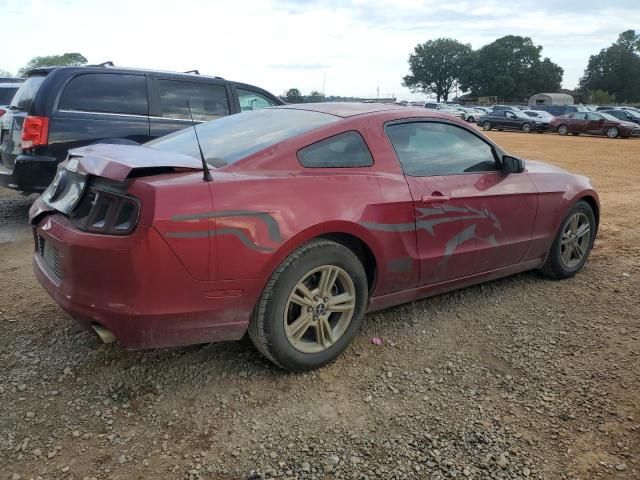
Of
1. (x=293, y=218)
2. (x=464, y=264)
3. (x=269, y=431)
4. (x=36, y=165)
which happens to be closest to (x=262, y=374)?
(x=269, y=431)

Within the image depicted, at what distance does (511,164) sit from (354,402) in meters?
2.18

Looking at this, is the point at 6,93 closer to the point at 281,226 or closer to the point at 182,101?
the point at 182,101

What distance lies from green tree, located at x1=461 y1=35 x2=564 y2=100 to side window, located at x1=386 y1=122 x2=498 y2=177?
10248 centimetres

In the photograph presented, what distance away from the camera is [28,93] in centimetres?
576

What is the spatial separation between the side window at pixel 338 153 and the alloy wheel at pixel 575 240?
7.29 feet

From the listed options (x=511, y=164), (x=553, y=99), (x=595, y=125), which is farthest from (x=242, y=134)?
(x=553, y=99)

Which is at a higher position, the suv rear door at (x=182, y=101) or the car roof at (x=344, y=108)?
the car roof at (x=344, y=108)

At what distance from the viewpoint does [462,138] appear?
3.82 meters

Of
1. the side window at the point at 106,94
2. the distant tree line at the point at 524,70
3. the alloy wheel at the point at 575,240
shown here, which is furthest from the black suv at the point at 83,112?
the distant tree line at the point at 524,70

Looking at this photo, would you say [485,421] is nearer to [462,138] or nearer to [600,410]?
[600,410]

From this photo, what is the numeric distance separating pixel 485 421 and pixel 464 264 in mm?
1281

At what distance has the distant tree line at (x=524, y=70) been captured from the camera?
96062mm

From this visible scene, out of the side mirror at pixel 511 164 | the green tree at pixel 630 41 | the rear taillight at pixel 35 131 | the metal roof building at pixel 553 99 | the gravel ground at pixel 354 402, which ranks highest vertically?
the green tree at pixel 630 41

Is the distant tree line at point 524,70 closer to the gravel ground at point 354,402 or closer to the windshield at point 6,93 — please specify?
the windshield at point 6,93
